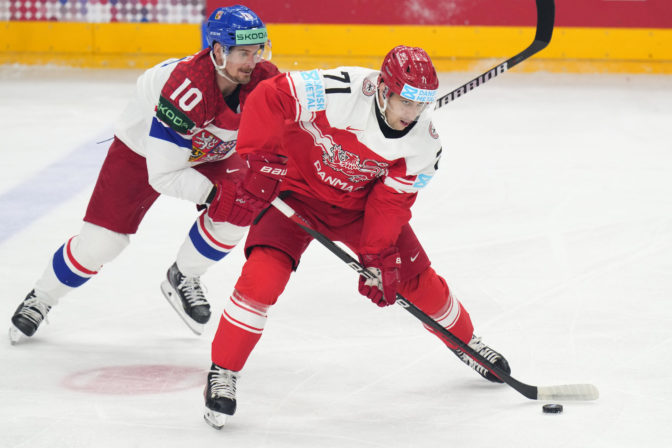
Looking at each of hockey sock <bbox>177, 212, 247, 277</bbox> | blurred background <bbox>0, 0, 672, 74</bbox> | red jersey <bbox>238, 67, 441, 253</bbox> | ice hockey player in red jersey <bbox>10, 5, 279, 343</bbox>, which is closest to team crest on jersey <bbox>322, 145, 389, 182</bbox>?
red jersey <bbox>238, 67, 441, 253</bbox>

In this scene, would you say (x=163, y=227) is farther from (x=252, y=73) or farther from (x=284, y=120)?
(x=284, y=120)

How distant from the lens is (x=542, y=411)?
2.75 metres

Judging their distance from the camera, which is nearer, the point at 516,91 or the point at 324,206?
the point at 324,206

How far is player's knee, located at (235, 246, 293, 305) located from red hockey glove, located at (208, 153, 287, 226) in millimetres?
147

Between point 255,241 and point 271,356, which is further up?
point 255,241

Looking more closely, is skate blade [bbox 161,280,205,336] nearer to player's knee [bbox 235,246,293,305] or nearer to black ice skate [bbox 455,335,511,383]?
player's knee [bbox 235,246,293,305]

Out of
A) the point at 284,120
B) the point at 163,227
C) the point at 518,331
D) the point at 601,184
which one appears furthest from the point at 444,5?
the point at 284,120

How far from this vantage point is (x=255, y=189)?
266cm

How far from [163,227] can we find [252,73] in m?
1.53

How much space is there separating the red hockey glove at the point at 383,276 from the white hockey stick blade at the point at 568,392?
0.50 m

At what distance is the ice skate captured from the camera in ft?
10.8

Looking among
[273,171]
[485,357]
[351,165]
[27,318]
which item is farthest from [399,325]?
[27,318]

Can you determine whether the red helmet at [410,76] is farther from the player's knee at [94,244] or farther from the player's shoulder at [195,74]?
the player's knee at [94,244]

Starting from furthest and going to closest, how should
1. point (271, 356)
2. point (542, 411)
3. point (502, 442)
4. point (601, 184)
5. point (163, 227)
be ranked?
point (601, 184), point (163, 227), point (271, 356), point (542, 411), point (502, 442)
